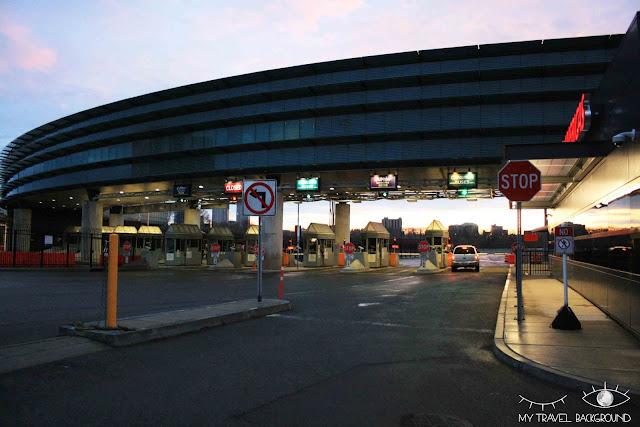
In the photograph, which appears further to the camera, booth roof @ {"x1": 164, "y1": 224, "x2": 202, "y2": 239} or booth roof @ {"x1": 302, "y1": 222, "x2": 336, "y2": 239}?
booth roof @ {"x1": 164, "y1": 224, "x2": 202, "y2": 239}

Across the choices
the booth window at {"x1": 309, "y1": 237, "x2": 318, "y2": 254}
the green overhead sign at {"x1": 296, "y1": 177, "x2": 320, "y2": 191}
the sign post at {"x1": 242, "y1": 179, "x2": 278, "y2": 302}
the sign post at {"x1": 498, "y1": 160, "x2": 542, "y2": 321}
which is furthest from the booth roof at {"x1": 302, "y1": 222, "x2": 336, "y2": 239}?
Result: the sign post at {"x1": 498, "y1": 160, "x2": 542, "y2": 321}

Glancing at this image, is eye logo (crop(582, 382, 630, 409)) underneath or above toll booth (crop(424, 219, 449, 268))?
underneath

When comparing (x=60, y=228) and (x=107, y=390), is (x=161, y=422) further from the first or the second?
(x=60, y=228)

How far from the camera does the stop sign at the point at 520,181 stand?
9703 millimetres

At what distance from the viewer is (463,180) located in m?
29.4

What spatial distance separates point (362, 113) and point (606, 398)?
27.3 metres

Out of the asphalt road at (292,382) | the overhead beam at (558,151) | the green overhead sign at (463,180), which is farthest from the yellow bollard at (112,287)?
the green overhead sign at (463,180)

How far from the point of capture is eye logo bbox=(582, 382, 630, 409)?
4.97 m

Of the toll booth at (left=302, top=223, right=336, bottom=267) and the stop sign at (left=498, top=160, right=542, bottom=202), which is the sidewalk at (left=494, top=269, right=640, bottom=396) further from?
the toll booth at (left=302, top=223, right=336, bottom=267)

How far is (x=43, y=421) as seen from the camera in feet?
14.3

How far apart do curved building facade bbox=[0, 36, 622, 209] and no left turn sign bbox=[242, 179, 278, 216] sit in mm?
18925

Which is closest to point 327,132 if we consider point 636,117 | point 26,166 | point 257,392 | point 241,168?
point 241,168

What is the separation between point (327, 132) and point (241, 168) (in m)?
6.96

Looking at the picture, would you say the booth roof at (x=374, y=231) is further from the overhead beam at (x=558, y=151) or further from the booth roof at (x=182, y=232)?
the overhead beam at (x=558, y=151)
